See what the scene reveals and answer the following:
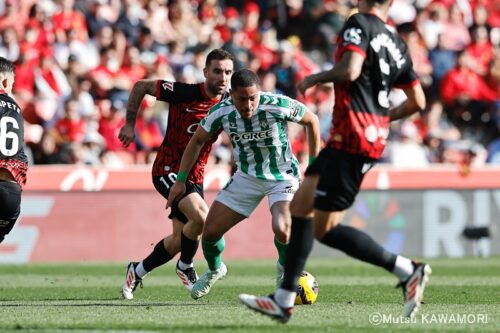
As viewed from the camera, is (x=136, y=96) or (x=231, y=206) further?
(x=136, y=96)

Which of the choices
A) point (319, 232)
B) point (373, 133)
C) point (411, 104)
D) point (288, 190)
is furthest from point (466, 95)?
point (319, 232)

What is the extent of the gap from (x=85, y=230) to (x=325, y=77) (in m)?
9.61

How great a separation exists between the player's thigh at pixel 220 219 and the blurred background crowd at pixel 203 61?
7.19m

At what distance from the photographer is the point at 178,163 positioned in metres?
10.3

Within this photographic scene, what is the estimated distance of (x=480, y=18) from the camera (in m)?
22.5

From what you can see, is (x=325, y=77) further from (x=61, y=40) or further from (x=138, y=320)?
(x=61, y=40)

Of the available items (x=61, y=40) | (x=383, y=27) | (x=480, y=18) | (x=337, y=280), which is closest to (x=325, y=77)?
(x=383, y=27)

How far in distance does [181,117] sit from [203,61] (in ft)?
30.4

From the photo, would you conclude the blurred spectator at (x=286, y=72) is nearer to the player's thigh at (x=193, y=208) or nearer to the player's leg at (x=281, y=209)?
the player's thigh at (x=193, y=208)

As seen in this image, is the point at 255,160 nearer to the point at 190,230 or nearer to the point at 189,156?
the point at 189,156

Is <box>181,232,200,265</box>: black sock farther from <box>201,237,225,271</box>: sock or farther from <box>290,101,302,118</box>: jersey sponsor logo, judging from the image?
<box>290,101,302,118</box>: jersey sponsor logo

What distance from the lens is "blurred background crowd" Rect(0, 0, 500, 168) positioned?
17609mm

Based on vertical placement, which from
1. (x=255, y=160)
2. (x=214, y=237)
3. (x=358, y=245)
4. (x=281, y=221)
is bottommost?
(x=214, y=237)

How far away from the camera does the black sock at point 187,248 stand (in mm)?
10055
